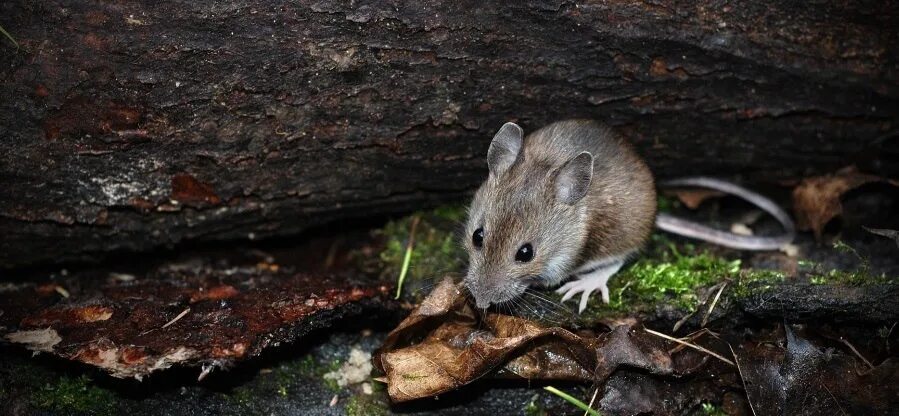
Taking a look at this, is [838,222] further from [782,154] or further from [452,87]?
[452,87]

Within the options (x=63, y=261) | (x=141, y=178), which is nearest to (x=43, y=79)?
(x=141, y=178)

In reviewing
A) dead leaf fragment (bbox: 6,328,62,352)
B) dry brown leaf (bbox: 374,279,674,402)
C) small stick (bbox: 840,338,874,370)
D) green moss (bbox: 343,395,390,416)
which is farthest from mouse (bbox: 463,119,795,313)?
dead leaf fragment (bbox: 6,328,62,352)

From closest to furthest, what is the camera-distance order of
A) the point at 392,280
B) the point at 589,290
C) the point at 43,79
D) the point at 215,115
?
the point at 43,79 < the point at 215,115 < the point at 589,290 < the point at 392,280

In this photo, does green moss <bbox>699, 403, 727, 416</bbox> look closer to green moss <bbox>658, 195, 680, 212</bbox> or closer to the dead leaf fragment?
green moss <bbox>658, 195, 680, 212</bbox>

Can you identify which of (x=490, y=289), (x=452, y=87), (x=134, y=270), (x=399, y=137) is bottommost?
(x=134, y=270)

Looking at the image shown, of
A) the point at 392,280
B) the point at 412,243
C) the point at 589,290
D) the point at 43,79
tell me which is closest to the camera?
the point at 43,79
